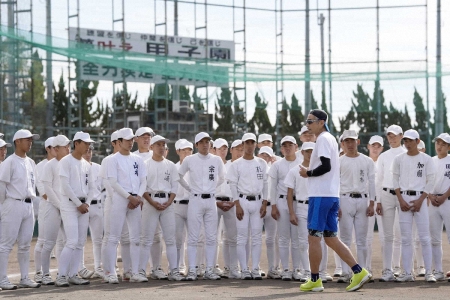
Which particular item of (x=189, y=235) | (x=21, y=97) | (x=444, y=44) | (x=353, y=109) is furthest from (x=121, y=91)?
(x=189, y=235)

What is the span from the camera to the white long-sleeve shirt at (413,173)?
502 inches

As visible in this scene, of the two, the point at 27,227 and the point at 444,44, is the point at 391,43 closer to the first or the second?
the point at 444,44

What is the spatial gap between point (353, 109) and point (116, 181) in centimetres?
1897

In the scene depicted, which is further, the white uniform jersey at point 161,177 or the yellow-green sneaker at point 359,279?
the white uniform jersey at point 161,177

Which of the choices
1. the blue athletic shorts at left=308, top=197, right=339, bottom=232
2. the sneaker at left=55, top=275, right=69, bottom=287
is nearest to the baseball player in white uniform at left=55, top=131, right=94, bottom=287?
the sneaker at left=55, top=275, right=69, bottom=287

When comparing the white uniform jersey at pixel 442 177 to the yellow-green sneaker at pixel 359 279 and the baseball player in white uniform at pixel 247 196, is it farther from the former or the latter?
the yellow-green sneaker at pixel 359 279

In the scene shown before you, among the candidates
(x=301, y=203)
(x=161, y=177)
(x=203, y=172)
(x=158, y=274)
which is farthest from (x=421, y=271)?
(x=161, y=177)

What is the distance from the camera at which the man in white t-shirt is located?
10.9 metres

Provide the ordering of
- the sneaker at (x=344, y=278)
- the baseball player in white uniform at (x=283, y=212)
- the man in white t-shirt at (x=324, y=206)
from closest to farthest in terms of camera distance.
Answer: the man in white t-shirt at (x=324, y=206) → the sneaker at (x=344, y=278) → the baseball player in white uniform at (x=283, y=212)

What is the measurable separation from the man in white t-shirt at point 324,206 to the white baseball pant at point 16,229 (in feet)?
11.8

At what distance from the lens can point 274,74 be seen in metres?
29.5

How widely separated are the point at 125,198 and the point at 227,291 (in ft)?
6.71

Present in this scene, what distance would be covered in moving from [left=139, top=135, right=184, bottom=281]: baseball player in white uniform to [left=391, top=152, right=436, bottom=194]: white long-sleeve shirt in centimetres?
303

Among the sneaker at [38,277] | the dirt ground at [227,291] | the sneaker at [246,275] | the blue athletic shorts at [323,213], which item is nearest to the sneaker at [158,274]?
the dirt ground at [227,291]
